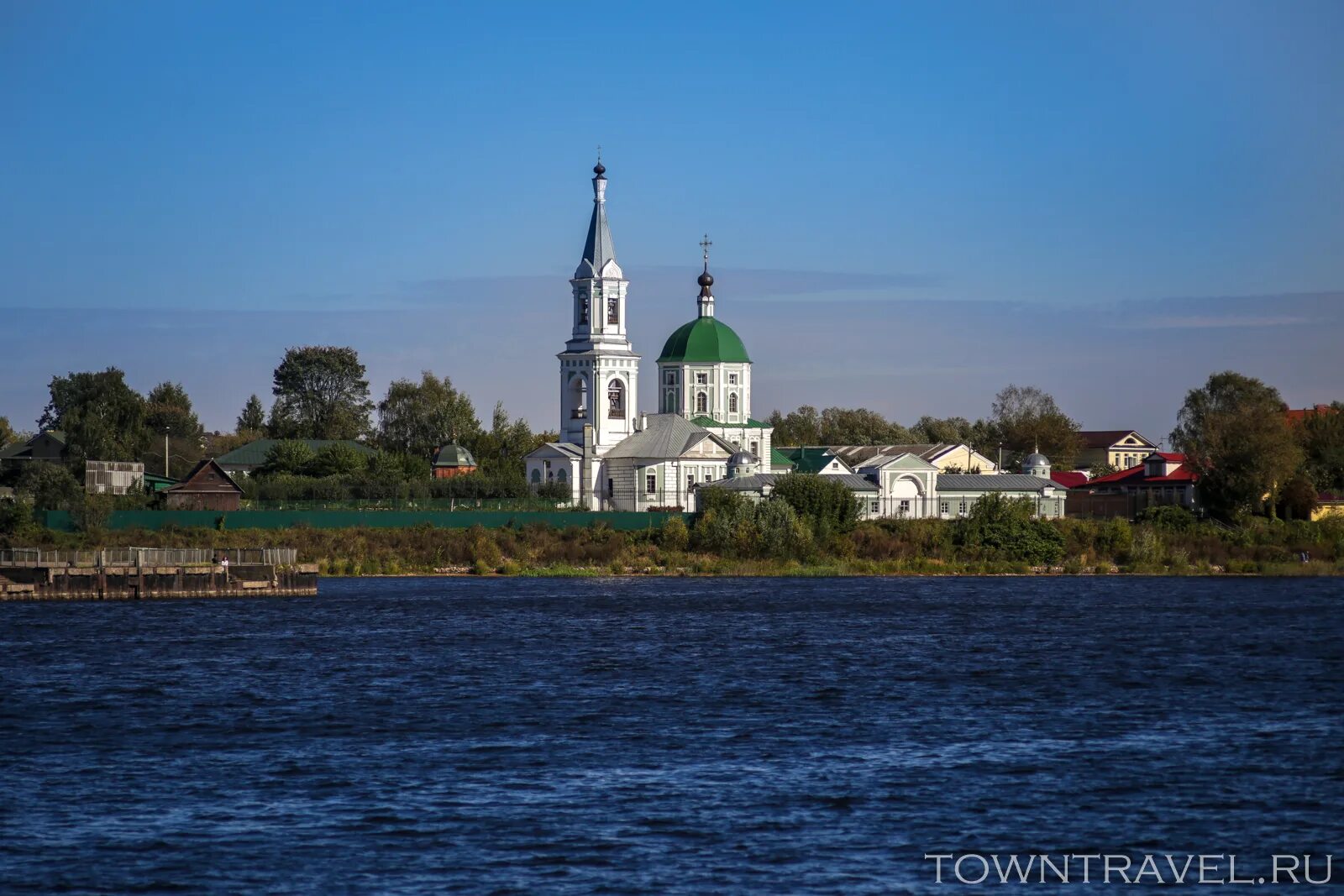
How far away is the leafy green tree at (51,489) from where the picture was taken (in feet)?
282

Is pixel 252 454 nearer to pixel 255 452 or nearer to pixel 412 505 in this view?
pixel 255 452

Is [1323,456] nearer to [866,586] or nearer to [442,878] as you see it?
[866,586]

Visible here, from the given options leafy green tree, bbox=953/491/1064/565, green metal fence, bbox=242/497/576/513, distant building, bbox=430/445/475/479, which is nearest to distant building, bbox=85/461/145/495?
green metal fence, bbox=242/497/576/513

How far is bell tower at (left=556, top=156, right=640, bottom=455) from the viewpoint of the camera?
360 ft

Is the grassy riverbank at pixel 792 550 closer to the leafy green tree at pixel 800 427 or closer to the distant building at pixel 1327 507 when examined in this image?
the distant building at pixel 1327 507

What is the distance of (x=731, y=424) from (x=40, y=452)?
45947 mm

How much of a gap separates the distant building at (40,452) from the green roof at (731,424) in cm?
4069

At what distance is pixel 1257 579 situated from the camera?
82500 millimetres

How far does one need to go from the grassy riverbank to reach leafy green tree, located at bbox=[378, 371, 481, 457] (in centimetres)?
5625

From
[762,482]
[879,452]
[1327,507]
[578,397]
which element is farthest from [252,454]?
[1327,507]

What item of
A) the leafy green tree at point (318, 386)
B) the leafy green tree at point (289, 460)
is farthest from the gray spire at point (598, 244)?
the leafy green tree at point (318, 386)

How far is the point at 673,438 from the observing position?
107312 millimetres

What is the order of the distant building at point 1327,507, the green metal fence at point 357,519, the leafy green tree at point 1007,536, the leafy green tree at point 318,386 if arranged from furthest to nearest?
1. the leafy green tree at point 318,386
2. the distant building at point 1327,507
3. the leafy green tree at point 1007,536
4. the green metal fence at point 357,519

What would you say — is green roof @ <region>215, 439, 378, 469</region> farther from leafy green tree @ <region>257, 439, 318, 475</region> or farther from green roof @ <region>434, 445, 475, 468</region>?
leafy green tree @ <region>257, 439, 318, 475</region>
